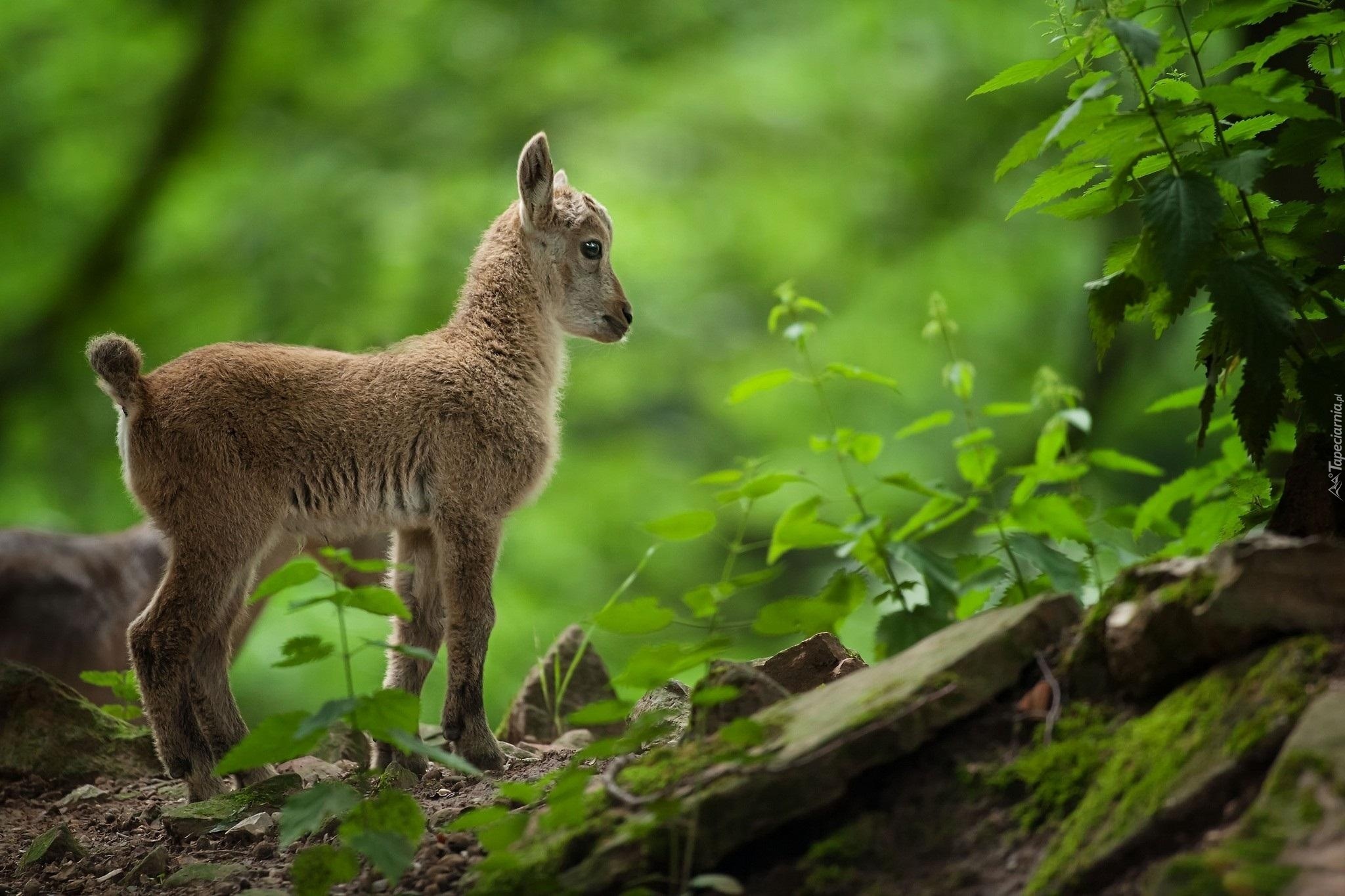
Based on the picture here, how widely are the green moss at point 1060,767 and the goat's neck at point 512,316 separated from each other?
2.89m

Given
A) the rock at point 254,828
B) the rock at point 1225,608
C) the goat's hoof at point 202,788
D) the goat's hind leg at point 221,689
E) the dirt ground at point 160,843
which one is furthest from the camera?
the goat's hind leg at point 221,689

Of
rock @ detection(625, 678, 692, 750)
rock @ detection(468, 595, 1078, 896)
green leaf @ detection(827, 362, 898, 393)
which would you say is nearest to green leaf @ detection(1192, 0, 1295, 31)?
green leaf @ detection(827, 362, 898, 393)

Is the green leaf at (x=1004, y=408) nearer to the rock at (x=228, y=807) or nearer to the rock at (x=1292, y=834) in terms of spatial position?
the rock at (x=1292, y=834)

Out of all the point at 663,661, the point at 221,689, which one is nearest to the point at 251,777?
the point at 221,689

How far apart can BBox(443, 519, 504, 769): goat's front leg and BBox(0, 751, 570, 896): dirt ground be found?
0.71 ft

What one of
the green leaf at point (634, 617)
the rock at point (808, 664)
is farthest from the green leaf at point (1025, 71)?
the rock at point (808, 664)

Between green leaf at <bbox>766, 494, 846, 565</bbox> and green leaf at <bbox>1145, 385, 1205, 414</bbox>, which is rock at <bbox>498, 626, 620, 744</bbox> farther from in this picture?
green leaf at <bbox>1145, 385, 1205, 414</bbox>

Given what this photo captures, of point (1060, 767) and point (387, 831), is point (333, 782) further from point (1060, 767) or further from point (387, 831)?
point (1060, 767)

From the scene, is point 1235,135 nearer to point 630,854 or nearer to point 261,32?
point 630,854

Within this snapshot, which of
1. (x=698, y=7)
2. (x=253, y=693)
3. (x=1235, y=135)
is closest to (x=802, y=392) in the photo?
(x=698, y=7)

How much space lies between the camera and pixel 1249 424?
8.54 feet

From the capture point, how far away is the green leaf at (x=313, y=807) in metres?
2.48

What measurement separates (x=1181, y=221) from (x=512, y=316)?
297 cm

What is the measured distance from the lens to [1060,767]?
2252 millimetres
